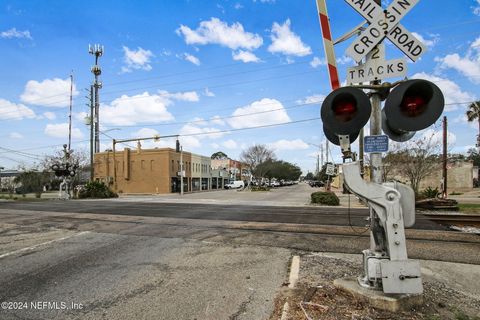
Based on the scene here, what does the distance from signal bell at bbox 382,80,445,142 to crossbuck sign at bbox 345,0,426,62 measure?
0.44 m

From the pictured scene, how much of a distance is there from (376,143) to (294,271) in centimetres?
282

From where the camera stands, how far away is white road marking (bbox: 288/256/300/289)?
209 inches

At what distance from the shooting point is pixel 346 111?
427 cm

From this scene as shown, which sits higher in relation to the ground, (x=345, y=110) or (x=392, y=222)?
(x=345, y=110)

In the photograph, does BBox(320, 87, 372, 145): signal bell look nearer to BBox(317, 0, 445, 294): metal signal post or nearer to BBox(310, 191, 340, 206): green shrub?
BBox(317, 0, 445, 294): metal signal post

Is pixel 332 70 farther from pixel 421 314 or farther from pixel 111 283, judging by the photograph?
pixel 111 283

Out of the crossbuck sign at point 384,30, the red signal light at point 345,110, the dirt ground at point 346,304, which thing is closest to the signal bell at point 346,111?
the red signal light at point 345,110

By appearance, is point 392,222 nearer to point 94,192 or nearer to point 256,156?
point 94,192

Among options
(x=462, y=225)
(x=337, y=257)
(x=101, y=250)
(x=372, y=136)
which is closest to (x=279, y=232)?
(x=337, y=257)

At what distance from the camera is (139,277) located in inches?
229

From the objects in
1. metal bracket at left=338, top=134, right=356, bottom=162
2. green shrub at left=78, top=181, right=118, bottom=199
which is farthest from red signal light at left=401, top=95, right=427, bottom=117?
green shrub at left=78, top=181, right=118, bottom=199

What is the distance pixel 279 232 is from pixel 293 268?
162 inches

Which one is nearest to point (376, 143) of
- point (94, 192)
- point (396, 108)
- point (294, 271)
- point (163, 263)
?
point (396, 108)

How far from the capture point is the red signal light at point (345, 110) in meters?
4.23
